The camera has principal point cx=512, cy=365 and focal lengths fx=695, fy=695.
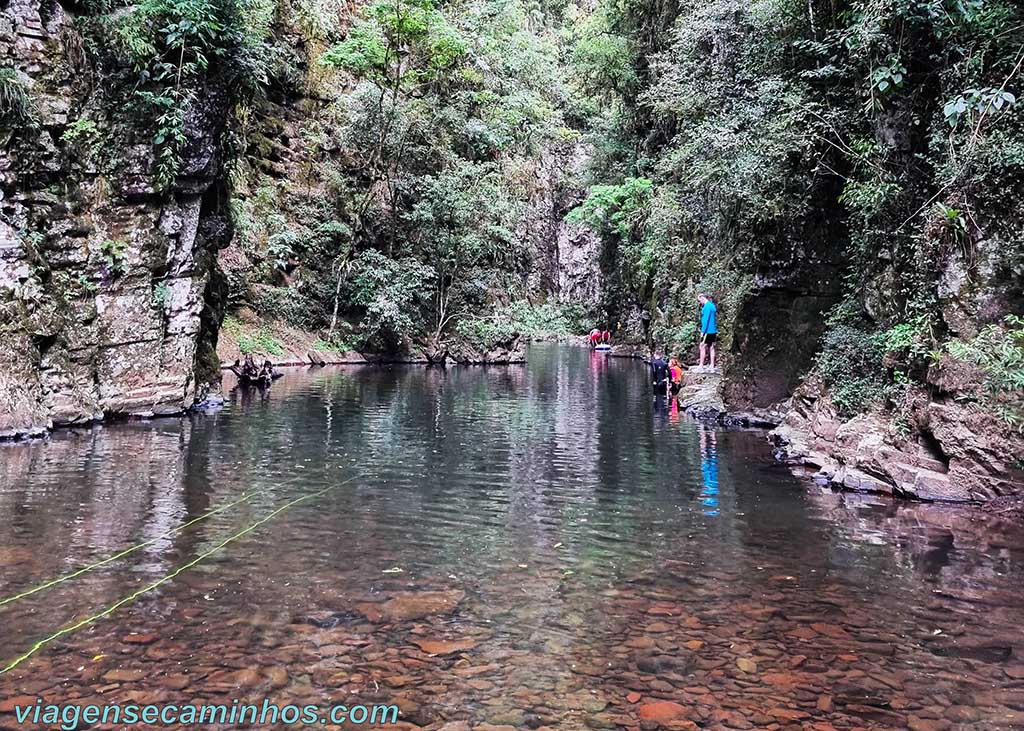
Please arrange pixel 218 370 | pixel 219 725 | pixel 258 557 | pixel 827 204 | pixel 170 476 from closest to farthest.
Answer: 1. pixel 219 725
2. pixel 258 557
3. pixel 170 476
4. pixel 827 204
5. pixel 218 370

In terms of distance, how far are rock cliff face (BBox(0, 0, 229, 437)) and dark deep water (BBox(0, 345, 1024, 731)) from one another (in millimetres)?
2246

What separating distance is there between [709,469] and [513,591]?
5260mm

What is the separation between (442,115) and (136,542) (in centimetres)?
2726

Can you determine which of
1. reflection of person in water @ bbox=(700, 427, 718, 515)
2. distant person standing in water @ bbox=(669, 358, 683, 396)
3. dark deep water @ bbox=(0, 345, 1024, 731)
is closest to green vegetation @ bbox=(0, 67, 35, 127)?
dark deep water @ bbox=(0, 345, 1024, 731)

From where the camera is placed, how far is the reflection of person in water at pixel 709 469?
7926mm

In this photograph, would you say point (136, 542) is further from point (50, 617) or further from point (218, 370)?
point (218, 370)

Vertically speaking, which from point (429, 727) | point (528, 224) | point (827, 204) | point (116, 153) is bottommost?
point (429, 727)

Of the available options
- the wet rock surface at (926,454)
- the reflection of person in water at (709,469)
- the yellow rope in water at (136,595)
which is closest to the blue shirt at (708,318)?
the reflection of person in water at (709,469)

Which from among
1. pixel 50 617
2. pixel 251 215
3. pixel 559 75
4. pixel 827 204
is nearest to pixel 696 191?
pixel 827 204

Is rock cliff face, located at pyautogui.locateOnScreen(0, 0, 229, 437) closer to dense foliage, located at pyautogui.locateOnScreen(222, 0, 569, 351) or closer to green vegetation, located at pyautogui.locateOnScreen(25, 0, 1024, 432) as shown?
green vegetation, located at pyautogui.locateOnScreen(25, 0, 1024, 432)

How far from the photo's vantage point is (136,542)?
19.9ft

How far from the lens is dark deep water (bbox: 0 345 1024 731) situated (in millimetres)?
3809

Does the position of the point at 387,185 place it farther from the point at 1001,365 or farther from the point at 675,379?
the point at 1001,365

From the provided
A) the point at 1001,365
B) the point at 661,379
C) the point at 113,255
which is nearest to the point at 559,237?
the point at 661,379
